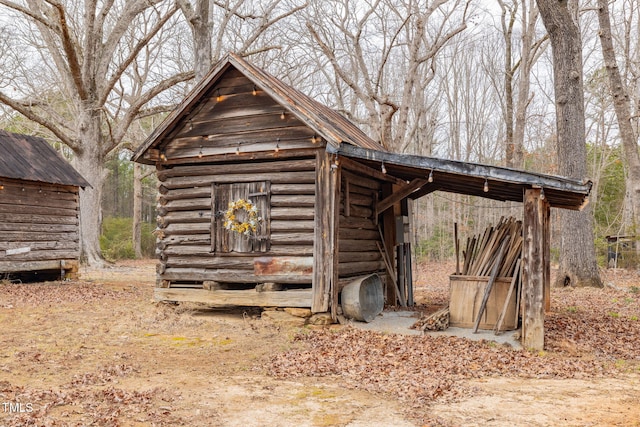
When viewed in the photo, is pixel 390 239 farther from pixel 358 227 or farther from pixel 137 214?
pixel 137 214

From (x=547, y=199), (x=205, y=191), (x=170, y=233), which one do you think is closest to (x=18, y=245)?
(x=170, y=233)

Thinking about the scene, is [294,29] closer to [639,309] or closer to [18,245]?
[18,245]

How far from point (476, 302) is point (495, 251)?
103 cm

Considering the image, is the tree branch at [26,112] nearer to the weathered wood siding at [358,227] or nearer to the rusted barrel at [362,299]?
the weathered wood siding at [358,227]

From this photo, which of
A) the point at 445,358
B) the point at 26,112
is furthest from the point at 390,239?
the point at 26,112

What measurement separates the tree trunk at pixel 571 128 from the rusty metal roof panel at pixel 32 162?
15313 mm

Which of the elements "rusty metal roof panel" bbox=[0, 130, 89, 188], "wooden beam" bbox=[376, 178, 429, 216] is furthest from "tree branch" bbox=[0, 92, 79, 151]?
"wooden beam" bbox=[376, 178, 429, 216]

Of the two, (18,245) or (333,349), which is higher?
(18,245)

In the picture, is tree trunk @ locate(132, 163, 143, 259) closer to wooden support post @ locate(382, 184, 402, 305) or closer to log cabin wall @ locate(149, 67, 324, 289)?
log cabin wall @ locate(149, 67, 324, 289)

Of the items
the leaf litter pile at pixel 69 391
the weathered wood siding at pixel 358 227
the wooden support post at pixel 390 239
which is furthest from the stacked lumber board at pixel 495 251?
the leaf litter pile at pixel 69 391

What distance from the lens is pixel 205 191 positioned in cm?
1201

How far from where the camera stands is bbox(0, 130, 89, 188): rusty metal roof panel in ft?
54.0

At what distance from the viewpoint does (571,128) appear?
15.7m

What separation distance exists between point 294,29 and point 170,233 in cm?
1675
